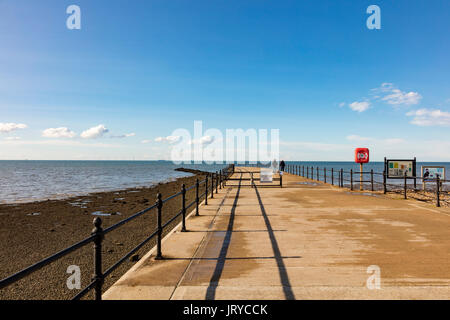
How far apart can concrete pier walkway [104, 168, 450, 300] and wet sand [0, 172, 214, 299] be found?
6.35 feet

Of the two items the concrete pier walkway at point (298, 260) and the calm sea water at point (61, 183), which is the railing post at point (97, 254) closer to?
the concrete pier walkway at point (298, 260)

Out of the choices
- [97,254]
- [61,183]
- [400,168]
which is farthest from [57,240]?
[61,183]

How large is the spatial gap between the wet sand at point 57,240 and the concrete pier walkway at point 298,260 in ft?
6.35

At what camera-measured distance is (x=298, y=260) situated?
17.0 feet

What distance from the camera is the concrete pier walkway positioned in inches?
156

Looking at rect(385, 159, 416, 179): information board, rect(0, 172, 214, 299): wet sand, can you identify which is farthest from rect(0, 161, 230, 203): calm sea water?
rect(385, 159, 416, 179): information board

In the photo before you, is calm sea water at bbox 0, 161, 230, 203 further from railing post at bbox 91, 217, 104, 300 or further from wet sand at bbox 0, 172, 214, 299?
railing post at bbox 91, 217, 104, 300

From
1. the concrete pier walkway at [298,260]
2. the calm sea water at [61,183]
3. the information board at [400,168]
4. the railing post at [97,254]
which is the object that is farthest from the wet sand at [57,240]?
the information board at [400,168]

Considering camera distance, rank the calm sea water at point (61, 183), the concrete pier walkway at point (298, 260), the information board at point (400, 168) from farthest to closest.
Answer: the calm sea water at point (61, 183) < the information board at point (400, 168) < the concrete pier walkway at point (298, 260)

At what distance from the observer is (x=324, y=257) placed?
536cm

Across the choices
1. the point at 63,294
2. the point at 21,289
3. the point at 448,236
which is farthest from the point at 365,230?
the point at 21,289

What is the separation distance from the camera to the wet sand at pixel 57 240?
21.0ft

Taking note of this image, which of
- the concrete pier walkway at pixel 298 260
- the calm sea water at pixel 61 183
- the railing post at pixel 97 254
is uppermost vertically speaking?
the railing post at pixel 97 254
